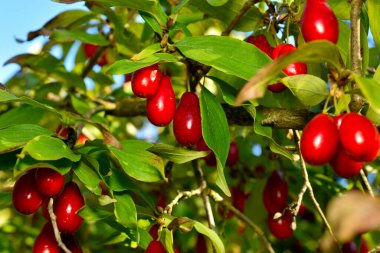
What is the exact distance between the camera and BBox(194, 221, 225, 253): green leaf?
1.39m

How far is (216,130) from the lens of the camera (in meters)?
1.49

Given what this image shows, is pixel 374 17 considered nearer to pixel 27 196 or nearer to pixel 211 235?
pixel 211 235

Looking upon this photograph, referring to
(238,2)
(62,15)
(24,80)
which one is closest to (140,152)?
(238,2)

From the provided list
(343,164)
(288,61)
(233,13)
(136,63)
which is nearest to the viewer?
(288,61)

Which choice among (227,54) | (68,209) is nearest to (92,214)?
(68,209)

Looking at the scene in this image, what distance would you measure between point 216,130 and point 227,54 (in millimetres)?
207

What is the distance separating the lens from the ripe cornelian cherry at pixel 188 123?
149cm

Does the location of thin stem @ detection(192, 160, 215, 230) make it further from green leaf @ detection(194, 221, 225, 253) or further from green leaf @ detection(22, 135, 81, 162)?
green leaf @ detection(22, 135, 81, 162)

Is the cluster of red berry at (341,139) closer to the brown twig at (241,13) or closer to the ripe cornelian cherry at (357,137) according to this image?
the ripe cornelian cherry at (357,137)

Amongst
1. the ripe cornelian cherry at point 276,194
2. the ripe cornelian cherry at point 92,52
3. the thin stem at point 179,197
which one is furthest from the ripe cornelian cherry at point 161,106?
the ripe cornelian cherry at point 92,52

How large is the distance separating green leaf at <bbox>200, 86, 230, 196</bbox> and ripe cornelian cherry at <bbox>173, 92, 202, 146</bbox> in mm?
24

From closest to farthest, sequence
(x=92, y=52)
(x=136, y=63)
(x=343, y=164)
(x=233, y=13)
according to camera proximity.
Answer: (x=343, y=164) → (x=136, y=63) → (x=233, y=13) → (x=92, y=52)

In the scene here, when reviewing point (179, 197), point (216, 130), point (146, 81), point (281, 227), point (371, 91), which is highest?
point (371, 91)

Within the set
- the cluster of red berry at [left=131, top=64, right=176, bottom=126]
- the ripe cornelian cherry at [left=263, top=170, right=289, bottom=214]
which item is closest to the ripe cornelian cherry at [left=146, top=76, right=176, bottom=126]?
the cluster of red berry at [left=131, top=64, right=176, bottom=126]
